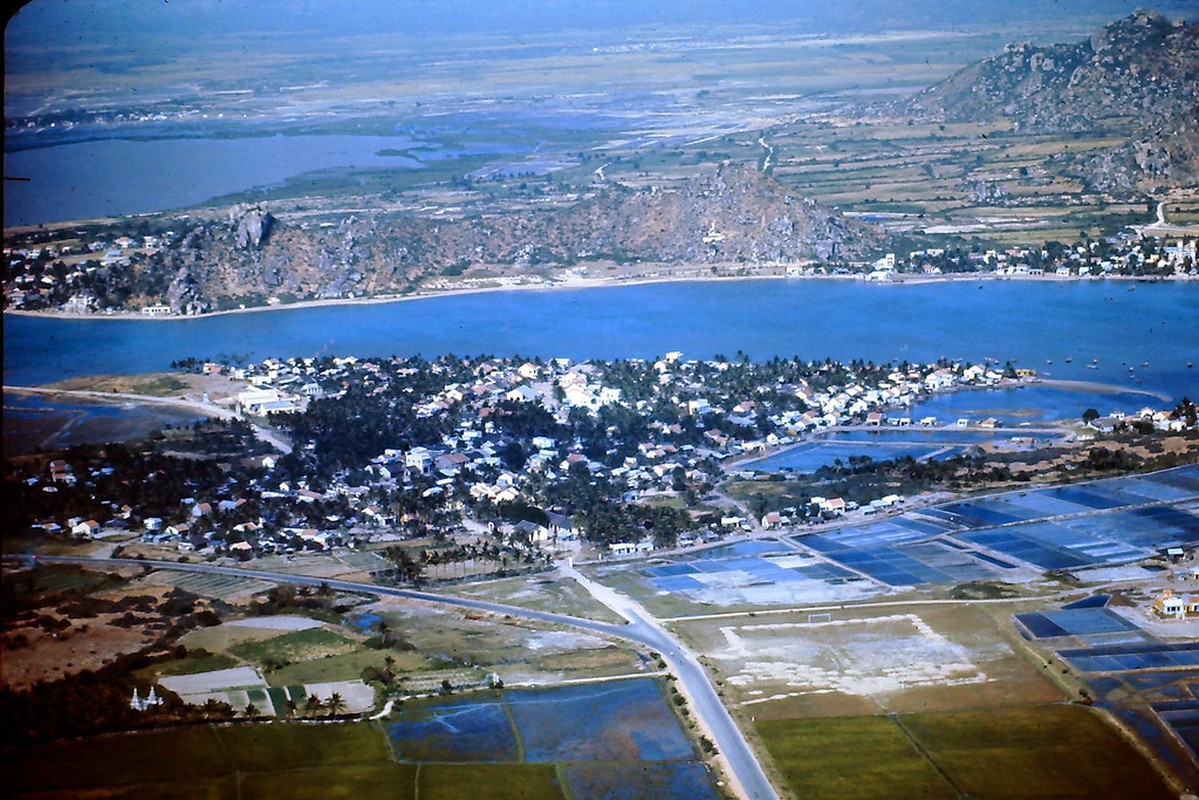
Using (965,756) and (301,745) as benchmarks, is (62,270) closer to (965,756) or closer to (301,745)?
(301,745)

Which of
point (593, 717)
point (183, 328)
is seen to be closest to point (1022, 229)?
point (183, 328)

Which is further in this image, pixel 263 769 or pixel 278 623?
pixel 278 623

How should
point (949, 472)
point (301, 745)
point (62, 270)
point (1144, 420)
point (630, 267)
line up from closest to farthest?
1. point (301, 745)
2. point (949, 472)
3. point (1144, 420)
4. point (62, 270)
5. point (630, 267)

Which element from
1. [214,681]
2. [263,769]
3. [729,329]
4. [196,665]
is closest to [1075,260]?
[729,329]

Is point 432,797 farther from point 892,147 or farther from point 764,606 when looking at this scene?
point 892,147

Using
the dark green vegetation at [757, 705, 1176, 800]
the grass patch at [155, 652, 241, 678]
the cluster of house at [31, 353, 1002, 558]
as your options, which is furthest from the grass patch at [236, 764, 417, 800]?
the cluster of house at [31, 353, 1002, 558]

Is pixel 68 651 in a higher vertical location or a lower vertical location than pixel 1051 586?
higher
